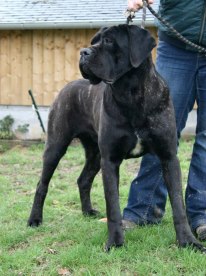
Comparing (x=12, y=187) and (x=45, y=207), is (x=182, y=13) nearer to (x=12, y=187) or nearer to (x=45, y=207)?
(x=45, y=207)

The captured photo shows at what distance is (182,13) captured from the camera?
4.76 meters

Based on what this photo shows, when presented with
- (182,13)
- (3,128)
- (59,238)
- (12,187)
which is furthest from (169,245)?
(3,128)

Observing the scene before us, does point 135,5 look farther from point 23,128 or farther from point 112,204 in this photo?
point 23,128

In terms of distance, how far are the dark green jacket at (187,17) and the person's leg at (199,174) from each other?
360 millimetres

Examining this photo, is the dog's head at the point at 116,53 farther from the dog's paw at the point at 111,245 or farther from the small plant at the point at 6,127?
the small plant at the point at 6,127

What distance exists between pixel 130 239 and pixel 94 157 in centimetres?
145

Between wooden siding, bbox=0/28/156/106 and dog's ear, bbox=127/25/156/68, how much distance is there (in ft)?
28.6

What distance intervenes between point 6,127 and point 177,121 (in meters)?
8.45

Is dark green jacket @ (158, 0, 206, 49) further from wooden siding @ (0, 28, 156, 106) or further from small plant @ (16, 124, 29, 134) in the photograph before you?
small plant @ (16, 124, 29, 134)

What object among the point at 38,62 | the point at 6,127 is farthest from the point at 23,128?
the point at 38,62

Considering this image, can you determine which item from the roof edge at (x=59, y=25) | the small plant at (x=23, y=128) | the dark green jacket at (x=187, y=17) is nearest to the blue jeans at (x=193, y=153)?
the dark green jacket at (x=187, y=17)

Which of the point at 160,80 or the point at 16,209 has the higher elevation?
the point at 160,80

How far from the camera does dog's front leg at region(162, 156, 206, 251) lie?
14.6ft

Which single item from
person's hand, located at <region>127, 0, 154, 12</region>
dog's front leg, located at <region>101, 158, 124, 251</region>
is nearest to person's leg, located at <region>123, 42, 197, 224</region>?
person's hand, located at <region>127, 0, 154, 12</region>
